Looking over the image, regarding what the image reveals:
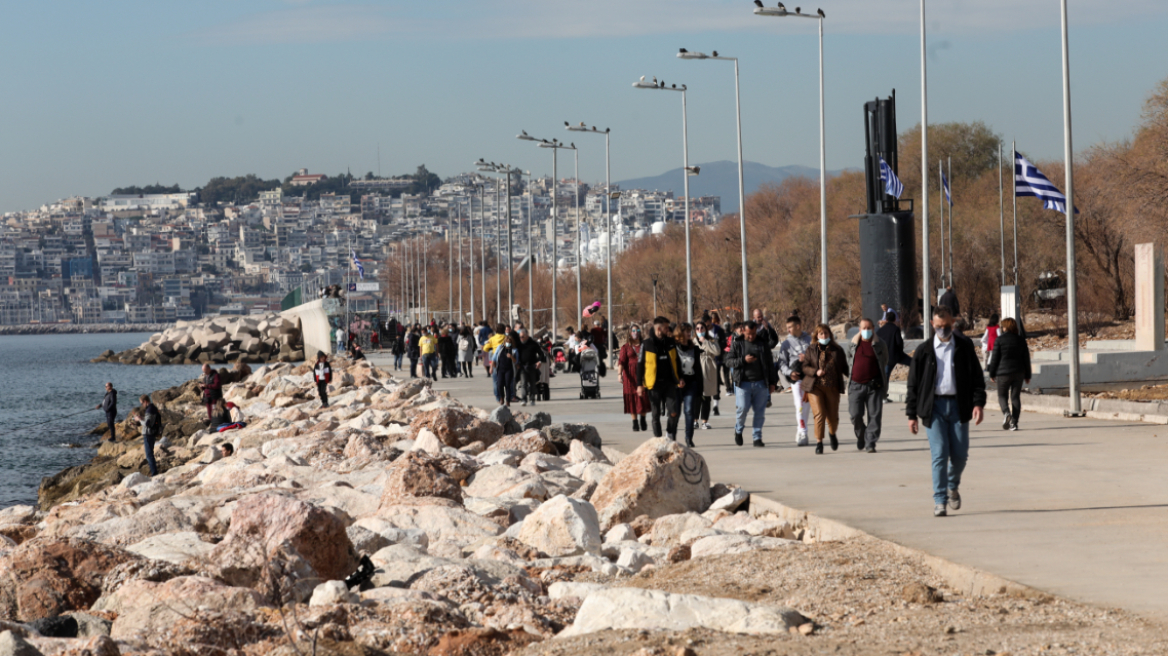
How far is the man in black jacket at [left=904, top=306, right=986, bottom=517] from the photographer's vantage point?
10594 millimetres

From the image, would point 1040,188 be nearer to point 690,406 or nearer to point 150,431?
point 690,406

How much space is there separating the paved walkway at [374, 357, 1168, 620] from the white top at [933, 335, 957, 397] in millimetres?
995

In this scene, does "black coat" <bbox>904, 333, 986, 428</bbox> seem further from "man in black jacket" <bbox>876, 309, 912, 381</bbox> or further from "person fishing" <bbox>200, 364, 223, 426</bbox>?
"person fishing" <bbox>200, 364, 223, 426</bbox>

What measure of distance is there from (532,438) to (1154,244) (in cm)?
1838

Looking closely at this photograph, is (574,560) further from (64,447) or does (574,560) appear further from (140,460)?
(64,447)

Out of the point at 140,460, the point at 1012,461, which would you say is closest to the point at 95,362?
the point at 140,460

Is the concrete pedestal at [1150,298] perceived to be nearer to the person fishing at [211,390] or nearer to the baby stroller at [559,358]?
the baby stroller at [559,358]

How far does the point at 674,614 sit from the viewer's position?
7.14 metres

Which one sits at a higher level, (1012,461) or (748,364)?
(748,364)

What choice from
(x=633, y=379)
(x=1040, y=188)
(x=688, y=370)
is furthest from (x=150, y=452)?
(x=1040, y=188)

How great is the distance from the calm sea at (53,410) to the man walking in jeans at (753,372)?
55.0 ft

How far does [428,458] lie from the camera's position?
14742 mm

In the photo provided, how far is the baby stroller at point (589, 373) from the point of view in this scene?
1085 inches

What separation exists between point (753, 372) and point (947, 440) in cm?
592
